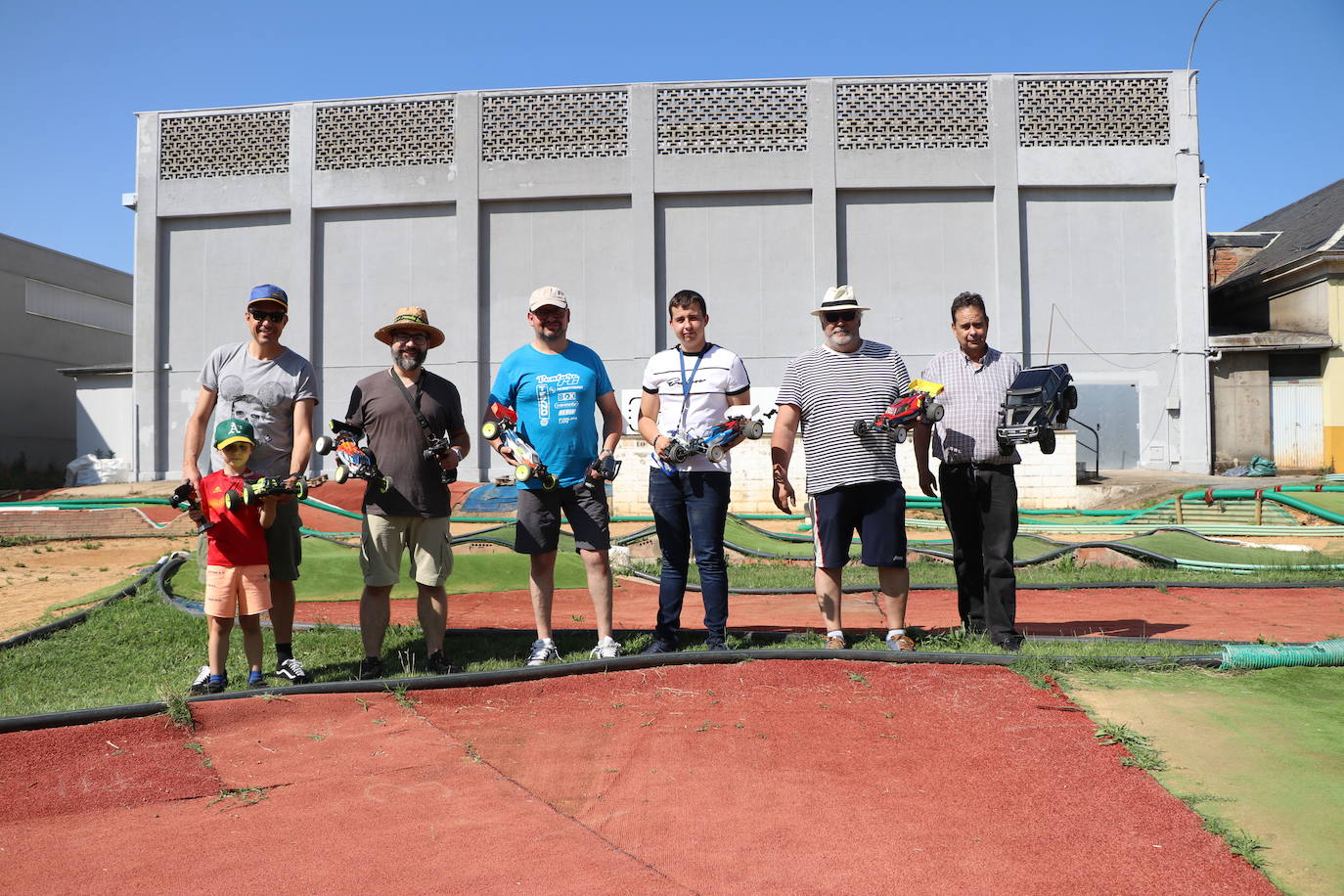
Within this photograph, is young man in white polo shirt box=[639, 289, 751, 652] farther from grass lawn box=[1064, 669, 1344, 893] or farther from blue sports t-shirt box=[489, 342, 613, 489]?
grass lawn box=[1064, 669, 1344, 893]

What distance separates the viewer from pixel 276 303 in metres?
5.43

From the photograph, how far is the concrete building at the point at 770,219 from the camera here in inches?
1030

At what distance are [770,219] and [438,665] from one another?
2276 cm

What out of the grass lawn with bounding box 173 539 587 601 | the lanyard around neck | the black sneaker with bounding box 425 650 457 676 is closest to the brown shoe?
the lanyard around neck

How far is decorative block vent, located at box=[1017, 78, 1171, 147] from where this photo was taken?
2616 cm

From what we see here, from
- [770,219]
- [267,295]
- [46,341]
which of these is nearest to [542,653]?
[267,295]

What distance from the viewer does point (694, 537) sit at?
573 cm

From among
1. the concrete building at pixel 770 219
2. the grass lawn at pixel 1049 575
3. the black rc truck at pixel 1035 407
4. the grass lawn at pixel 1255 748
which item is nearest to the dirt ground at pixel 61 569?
the grass lawn at pixel 1049 575

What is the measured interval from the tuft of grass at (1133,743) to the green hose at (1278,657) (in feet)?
3.81

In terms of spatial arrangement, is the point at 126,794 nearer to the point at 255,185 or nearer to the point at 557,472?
the point at 557,472

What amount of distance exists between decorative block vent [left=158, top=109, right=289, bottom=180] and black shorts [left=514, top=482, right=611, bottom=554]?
25.6 metres

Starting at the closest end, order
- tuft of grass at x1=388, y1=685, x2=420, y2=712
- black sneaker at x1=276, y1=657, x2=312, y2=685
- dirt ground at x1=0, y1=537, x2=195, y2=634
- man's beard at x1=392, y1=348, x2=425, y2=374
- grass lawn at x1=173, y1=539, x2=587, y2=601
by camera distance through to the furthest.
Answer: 1. tuft of grass at x1=388, y1=685, x2=420, y2=712
2. black sneaker at x1=276, y1=657, x2=312, y2=685
3. man's beard at x1=392, y1=348, x2=425, y2=374
4. grass lawn at x1=173, y1=539, x2=587, y2=601
5. dirt ground at x1=0, y1=537, x2=195, y2=634

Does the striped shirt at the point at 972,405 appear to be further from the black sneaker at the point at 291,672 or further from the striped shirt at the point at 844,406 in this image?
the black sneaker at the point at 291,672

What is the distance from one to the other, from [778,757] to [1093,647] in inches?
98.0
